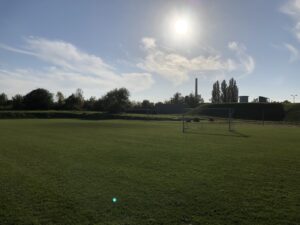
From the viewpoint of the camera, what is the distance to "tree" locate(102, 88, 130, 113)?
89944 millimetres

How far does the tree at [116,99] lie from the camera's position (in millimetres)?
89944

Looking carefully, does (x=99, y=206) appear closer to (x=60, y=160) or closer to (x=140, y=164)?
(x=140, y=164)

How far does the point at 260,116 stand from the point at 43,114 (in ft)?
171

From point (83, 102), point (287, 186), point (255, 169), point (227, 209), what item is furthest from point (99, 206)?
point (83, 102)

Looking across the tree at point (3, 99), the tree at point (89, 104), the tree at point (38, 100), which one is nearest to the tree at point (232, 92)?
the tree at point (89, 104)

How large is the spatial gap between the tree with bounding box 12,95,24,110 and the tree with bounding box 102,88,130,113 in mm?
27548

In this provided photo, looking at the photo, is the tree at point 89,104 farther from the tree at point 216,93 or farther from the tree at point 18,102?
the tree at point 216,93

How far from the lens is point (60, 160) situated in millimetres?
10141

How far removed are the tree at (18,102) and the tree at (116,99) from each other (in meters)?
27.5

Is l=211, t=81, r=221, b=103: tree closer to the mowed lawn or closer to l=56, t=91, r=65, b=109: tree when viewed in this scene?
l=56, t=91, r=65, b=109: tree

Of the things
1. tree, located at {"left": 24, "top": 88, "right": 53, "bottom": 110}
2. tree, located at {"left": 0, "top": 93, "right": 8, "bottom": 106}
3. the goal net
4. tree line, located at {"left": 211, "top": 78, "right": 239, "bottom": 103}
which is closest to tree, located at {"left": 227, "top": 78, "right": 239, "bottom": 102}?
tree line, located at {"left": 211, "top": 78, "right": 239, "bottom": 103}

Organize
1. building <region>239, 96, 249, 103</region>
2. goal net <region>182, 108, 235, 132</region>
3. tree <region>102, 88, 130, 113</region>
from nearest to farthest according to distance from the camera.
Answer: goal net <region>182, 108, 235, 132</region> → tree <region>102, 88, 130, 113</region> → building <region>239, 96, 249, 103</region>

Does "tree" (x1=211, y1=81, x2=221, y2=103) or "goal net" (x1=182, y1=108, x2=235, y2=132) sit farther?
"tree" (x1=211, y1=81, x2=221, y2=103)

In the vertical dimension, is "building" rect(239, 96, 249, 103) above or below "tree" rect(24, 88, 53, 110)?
above
